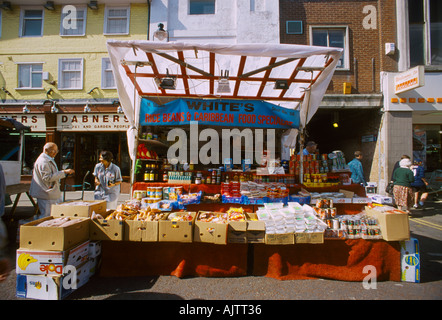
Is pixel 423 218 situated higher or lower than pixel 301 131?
lower

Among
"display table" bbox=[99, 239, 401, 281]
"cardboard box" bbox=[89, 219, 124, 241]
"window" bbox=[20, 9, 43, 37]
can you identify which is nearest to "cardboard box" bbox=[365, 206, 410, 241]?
"display table" bbox=[99, 239, 401, 281]

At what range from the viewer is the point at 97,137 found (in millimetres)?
12281

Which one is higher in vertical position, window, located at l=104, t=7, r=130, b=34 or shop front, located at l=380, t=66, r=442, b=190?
window, located at l=104, t=7, r=130, b=34

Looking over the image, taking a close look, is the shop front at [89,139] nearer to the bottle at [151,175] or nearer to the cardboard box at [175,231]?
the bottle at [151,175]

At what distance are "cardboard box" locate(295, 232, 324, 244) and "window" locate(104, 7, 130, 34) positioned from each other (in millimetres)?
12910

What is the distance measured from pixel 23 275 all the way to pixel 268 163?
4636 millimetres

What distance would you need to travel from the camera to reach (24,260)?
2.93 meters

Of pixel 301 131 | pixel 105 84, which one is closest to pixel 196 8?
pixel 105 84

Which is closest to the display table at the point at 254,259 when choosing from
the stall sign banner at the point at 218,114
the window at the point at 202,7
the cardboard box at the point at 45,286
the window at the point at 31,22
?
the cardboard box at the point at 45,286

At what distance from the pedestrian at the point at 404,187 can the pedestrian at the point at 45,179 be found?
908 cm

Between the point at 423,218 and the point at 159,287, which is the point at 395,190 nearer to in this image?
the point at 423,218

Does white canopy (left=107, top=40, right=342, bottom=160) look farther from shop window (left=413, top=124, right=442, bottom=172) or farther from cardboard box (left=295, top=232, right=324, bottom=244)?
shop window (left=413, top=124, right=442, bottom=172)

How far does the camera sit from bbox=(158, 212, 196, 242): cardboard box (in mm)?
3383

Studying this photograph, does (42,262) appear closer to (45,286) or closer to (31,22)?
(45,286)
